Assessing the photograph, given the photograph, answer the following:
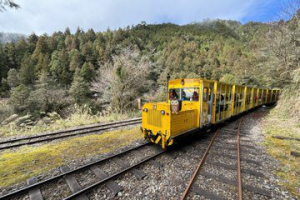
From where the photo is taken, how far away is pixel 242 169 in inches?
145

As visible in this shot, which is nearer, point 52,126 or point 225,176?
point 225,176

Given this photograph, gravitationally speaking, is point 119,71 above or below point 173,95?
above

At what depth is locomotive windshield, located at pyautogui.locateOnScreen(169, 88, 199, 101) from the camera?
18.2 ft

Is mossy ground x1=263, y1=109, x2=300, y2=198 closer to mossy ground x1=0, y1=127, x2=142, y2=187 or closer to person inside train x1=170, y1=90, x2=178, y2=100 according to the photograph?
person inside train x1=170, y1=90, x2=178, y2=100

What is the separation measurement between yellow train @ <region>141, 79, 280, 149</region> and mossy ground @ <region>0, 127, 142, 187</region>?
63.8 inches

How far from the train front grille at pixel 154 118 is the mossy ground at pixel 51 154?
4.97 feet

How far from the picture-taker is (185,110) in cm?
482

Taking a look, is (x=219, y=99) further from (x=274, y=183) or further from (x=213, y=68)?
(x=213, y=68)

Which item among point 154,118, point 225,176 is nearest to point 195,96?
point 154,118

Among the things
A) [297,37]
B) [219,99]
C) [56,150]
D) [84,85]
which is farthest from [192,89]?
[84,85]

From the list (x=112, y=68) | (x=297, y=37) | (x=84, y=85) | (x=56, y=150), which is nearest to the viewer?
(x=56, y=150)

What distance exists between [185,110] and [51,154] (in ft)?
15.9

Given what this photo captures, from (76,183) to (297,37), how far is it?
53.2ft

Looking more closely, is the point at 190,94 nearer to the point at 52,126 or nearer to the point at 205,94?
the point at 205,94
